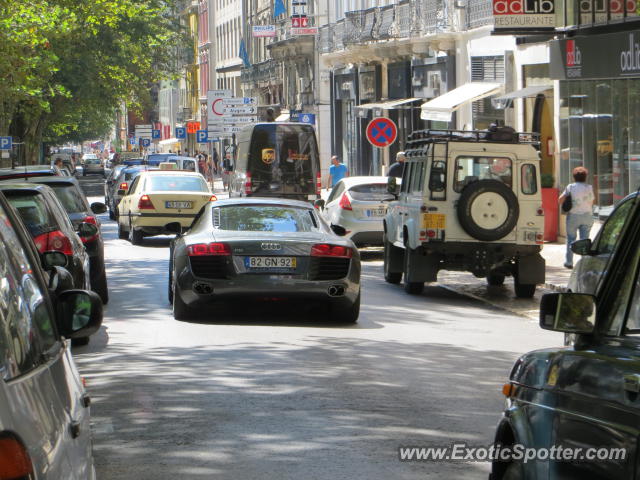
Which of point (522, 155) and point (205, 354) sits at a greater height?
point (522, 155)

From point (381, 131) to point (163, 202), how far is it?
15.9 feet

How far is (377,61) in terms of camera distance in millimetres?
49000

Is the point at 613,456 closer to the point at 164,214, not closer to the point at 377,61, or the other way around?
the point at 164,214

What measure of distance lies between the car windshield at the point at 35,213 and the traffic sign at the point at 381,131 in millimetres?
16926

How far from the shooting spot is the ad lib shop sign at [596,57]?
83.1 ft

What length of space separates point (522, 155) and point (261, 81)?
61.7 m

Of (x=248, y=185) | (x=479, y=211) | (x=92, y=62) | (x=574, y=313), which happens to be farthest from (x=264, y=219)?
(x=92, y=62)

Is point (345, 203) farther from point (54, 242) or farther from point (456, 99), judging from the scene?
point (54, 242)

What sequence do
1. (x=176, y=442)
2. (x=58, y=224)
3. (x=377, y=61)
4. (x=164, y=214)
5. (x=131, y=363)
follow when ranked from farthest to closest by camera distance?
(x=377, y=61) → (x=164, y=214) → (x=58, y=224) → (x=131, y=363) → (x=176, y=442)

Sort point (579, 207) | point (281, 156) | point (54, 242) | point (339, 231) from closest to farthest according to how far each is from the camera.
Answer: point (54, 242)
point (339, 231)
point (579, 207)
point (281, 156)

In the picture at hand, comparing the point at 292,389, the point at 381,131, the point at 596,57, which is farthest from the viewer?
the point at 381,131

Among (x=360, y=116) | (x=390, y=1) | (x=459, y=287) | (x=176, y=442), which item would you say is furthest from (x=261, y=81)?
(x=176, y=442)

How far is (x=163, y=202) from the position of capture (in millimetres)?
29312

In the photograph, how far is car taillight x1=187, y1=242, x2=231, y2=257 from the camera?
45.2 ft
